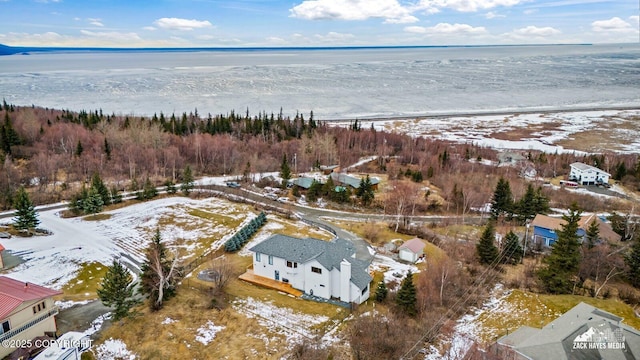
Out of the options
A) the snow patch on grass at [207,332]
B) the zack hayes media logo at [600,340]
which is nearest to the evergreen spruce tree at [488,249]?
the zack hayes media logo at [600,340]

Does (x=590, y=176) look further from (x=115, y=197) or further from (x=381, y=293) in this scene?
(x=115, y=197)

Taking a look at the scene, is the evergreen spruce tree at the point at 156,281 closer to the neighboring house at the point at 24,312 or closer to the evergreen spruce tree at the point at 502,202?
the neighboring house at the point at 24,312

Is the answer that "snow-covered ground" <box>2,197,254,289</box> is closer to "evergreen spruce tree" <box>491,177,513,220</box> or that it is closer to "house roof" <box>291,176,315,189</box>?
"house roof" <box>291,176,315,189</box>

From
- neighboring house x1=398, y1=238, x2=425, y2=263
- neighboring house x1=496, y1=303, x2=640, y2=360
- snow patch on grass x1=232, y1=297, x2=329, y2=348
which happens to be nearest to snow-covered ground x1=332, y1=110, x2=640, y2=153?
neighboring house x1=398, y1=238, x2=425, y2=263

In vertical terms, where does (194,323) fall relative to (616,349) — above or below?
below

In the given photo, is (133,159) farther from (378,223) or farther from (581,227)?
(581,227)

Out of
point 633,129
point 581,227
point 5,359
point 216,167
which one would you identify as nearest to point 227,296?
point 5,359
